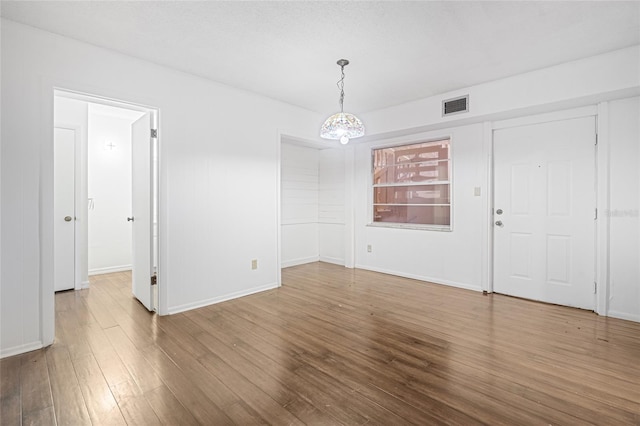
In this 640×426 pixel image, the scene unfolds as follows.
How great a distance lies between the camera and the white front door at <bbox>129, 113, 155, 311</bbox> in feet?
11.1

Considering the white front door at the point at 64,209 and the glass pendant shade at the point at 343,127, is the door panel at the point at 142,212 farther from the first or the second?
the glass pendant shade at the point at 343,127

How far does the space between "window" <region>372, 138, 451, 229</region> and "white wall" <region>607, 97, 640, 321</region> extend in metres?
1.77

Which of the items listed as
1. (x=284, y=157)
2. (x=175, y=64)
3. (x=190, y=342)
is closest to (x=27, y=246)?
(x=190, y=342)

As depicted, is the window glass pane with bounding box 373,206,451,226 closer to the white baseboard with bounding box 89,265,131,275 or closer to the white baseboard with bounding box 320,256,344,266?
the white baseboard with bounding box 320,256,344,266

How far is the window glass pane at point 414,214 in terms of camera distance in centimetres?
464

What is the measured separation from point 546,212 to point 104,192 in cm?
662

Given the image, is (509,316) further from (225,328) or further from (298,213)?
(298,213)

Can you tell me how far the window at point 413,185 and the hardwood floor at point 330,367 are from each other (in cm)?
159

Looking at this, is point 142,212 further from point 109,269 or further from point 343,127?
point 343,127

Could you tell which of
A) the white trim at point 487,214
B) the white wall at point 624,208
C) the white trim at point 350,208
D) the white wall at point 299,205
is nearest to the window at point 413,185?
the white trim at point 350,208

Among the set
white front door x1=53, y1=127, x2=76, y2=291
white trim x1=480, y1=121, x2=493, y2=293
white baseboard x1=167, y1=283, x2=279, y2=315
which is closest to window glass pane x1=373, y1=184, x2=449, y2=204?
white trim x1=480, y1=121, x2=493, y2=293

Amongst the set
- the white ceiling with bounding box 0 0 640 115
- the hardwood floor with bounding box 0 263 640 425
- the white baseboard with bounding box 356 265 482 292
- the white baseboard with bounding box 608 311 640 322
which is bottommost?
the hardwood floor with bounding box 0 263 640 425

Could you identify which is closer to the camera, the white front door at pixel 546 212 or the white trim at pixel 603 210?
the white trim at pixel 603 210

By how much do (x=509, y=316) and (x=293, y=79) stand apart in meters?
3.59
